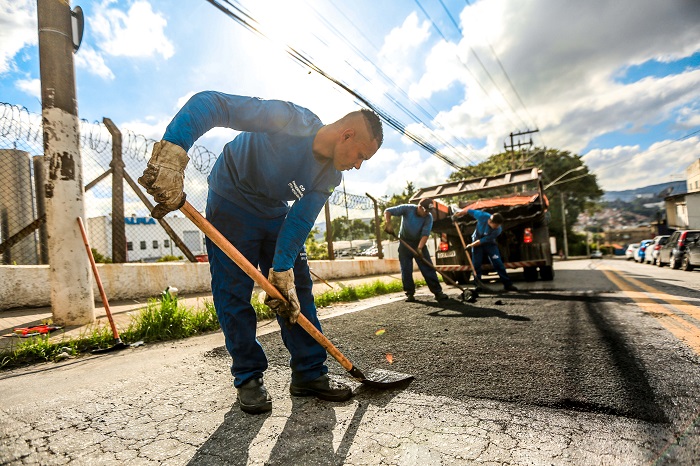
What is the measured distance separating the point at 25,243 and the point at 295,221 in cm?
530

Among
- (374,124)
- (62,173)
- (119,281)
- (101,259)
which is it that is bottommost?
(119,281)

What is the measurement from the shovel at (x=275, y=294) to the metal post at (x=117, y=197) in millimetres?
4470

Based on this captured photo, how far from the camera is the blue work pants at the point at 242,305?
184cm

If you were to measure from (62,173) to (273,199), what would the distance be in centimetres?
293

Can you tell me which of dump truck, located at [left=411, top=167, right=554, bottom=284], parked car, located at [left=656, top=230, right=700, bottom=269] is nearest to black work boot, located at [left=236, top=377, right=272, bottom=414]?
dump truck, located at [left=411, top=167, right=554, bottom=284]

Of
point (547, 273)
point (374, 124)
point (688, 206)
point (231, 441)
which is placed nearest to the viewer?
point (231, 441)

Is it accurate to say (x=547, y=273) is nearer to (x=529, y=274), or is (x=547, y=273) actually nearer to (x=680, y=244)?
(x=529, y=274)

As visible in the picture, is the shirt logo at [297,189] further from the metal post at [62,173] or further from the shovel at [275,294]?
the metal post at [62,173]

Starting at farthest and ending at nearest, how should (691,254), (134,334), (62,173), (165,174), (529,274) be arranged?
(691,254), (529,274), (62,173), (134,334), (165,174)

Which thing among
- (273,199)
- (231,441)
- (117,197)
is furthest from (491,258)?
(117,197)

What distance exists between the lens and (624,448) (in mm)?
1207

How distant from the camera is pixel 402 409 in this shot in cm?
162

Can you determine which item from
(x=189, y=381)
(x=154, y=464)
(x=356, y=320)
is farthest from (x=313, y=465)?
(x=356, y=320)

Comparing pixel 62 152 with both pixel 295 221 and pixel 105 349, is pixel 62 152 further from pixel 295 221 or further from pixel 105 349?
pixel 295 221
